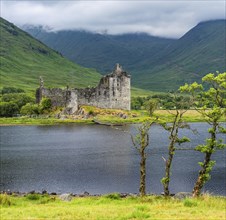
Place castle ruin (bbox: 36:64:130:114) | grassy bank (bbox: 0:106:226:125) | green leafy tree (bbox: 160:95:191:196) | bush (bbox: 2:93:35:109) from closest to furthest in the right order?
1. green leafy tree (bbox: 160:95:191:196)
2. grassy bank (bbox: 0:106:226:125)
3. castle ruin (bbox: 36:64:130:114)
4. bush (bbox: 2:93:35:109)

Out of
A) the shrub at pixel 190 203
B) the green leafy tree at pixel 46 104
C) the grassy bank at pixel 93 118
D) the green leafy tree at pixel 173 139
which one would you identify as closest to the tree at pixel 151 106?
the green leafy tree at pixel 173 139

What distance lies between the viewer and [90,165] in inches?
2486

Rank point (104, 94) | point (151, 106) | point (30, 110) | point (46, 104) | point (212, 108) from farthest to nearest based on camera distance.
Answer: point (30, 110) → point (46, 104) → point (104, 94) → point (151, 106) → point (212, 108)

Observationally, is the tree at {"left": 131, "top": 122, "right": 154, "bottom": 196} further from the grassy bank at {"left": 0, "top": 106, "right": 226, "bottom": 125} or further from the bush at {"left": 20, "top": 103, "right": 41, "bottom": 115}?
the bush at {"left": 20, "top": 103, "right": 41, "bottom": 115}

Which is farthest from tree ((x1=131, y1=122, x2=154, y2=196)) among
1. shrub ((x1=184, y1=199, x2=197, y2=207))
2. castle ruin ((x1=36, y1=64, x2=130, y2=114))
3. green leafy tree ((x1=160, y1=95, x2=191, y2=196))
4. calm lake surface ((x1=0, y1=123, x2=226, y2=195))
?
castle ruin ((x1=36, y1=64, x2=130, y2=114))

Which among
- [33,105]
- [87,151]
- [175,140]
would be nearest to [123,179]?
[175,140]

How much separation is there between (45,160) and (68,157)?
4.39 m

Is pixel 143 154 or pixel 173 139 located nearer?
pixel 173 139

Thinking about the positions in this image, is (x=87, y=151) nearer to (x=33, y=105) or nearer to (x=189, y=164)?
(x=189, y=164)

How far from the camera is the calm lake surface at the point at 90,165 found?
4994 centimetres

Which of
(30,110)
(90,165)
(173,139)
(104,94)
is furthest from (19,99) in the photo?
(173,139)

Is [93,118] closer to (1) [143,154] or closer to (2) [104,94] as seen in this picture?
(2) [104,94]

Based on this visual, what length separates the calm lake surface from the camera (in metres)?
49.9

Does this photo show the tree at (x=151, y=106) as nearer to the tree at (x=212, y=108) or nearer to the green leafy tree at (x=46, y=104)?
the tree at (x=212, y=108)
